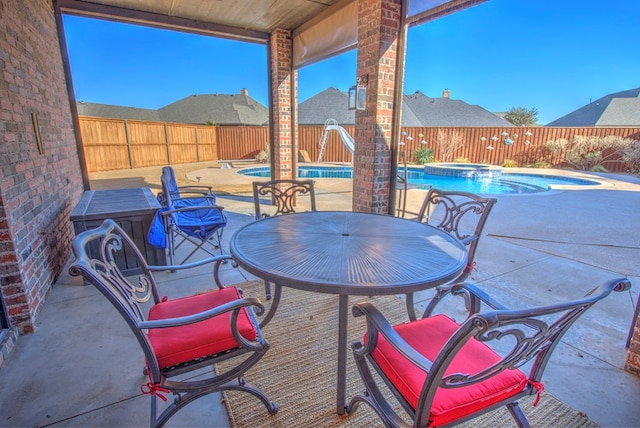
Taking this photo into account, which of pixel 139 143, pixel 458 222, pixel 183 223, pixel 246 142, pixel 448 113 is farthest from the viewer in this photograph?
pixel 448 113

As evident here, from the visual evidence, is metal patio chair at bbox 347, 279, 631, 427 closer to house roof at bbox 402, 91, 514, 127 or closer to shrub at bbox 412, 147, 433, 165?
shrub at bbox 412, 147, 433, 165

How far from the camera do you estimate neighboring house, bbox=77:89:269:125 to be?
21078mm

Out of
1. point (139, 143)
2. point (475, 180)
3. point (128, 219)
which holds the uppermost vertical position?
point (139, 143)

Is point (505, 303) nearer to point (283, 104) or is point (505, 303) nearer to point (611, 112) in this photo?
point (283, 104)

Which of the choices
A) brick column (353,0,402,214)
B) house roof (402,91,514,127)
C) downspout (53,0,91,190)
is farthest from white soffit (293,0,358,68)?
house roof (402,91,514,127)

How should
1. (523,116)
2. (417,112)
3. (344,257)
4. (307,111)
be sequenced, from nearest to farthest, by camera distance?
(344,257), (307,111), (417,112), (523,116)

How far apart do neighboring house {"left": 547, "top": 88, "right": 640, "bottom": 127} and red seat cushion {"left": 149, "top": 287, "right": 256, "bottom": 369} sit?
26382 millimetres

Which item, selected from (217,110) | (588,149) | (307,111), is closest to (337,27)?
(588,149)

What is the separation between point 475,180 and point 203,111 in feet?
61.6

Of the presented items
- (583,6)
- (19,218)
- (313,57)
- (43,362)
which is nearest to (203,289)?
(43,362)

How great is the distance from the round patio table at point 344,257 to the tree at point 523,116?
1152 inches

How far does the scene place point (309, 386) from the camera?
1.61 m

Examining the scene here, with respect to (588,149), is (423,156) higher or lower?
lower

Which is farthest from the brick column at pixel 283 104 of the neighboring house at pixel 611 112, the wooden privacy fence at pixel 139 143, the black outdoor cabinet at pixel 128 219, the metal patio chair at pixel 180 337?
the neighboring house at pixel 611 112
